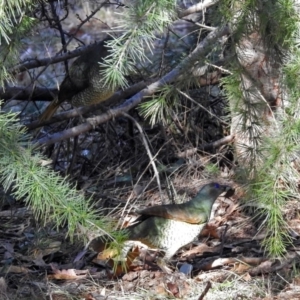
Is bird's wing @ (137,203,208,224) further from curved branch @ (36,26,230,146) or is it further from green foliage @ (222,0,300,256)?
green foliage @ (222,0,300,256)

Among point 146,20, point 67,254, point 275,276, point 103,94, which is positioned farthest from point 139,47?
point 103,94

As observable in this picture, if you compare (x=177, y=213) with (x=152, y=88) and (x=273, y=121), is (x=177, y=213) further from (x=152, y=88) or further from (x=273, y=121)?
(x=273, y=121)

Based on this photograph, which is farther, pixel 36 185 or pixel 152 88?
pixel 152 88

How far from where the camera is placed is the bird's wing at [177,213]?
5.00 m

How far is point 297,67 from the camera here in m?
3.72

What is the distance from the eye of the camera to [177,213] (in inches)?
198

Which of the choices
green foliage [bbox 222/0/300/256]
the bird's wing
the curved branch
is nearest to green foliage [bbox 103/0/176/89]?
green foliage [bbox 222/0/300/256]

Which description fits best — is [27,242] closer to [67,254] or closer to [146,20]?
[67,254]

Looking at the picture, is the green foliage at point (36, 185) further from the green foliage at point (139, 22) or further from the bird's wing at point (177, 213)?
the bird's wing at point (177, 213)

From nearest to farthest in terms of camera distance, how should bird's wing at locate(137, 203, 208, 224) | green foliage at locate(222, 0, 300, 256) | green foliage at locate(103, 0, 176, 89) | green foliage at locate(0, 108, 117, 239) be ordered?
1. green foliage at locate(0, 108, 117, 239)
2. green foliage at locate(103, 0, 176, 89)
3. green foliage at locate(222, 0, 300, 256)
4. bird's wing at locate(137, 203, 208, 224)

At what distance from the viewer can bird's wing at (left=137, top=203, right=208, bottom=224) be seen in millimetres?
5000

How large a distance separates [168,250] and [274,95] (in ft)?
4.25

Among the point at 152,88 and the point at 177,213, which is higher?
the point at 152,88

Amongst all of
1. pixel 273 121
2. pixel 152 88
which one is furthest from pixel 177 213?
pixel 273 121
